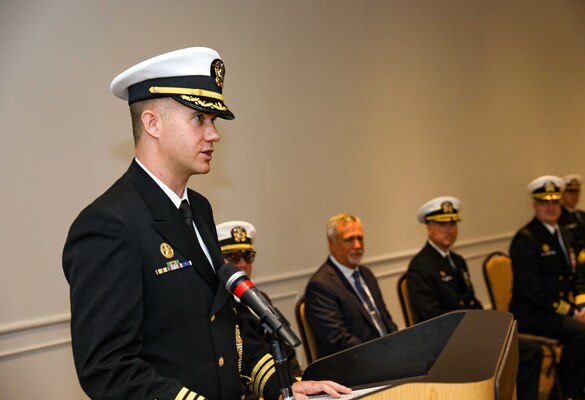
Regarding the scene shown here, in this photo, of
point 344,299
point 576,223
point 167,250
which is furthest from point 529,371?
point 167,250

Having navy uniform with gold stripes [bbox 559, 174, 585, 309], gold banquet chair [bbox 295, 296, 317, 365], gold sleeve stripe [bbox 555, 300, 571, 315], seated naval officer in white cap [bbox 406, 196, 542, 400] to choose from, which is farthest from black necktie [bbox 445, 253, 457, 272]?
gold banquet chair [bbox 295, 296, 317, 365]

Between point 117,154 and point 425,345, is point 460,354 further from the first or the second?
point 117,154

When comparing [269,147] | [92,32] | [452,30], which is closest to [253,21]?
[269,147]

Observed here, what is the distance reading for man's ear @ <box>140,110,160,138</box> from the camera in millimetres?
1668

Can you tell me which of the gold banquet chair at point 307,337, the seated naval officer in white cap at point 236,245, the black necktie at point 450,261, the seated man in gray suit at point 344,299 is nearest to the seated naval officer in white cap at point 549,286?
the black necktie at point 450,261

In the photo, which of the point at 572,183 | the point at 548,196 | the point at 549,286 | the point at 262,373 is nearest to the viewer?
the point at 262,373

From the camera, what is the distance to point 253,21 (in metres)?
Result: 4.53

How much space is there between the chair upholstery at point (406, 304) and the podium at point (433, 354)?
102 inches

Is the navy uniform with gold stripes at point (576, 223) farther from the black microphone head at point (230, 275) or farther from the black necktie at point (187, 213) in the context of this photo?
the black microphone head at point (230, 275)

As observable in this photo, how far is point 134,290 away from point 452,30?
5388mm

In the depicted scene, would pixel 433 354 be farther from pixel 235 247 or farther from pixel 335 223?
pixel 335 223

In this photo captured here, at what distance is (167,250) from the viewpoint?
162 centimetres

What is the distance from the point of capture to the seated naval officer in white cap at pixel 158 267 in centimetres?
146

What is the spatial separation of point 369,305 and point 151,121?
2625 mm
